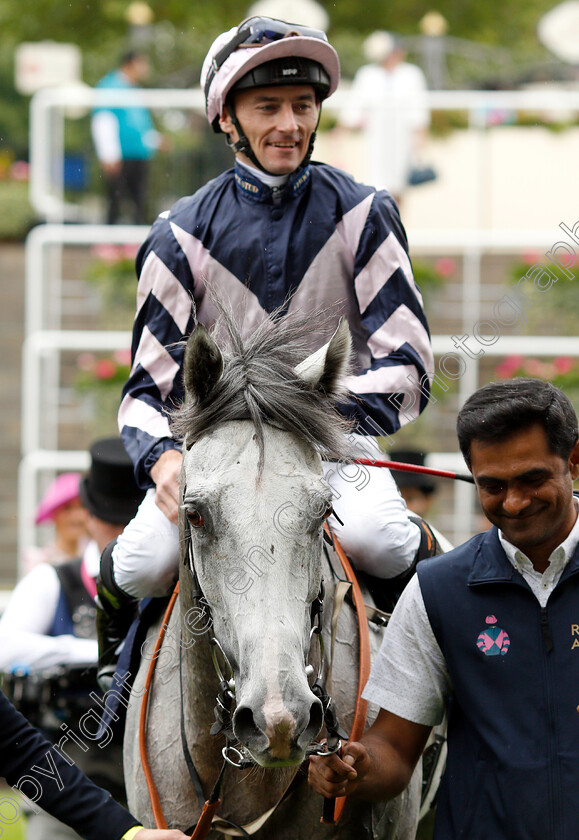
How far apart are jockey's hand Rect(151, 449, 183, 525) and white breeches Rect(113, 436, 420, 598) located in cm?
12

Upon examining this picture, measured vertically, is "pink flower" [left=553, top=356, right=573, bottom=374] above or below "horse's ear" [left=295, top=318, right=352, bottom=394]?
below

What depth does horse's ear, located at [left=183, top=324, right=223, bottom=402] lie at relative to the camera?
2.70 meters

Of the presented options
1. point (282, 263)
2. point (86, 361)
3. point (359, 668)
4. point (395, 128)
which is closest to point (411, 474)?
point (282, 263)

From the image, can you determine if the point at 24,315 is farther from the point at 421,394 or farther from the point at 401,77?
the point at 421,394

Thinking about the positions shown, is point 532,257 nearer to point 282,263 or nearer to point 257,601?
point 282,263

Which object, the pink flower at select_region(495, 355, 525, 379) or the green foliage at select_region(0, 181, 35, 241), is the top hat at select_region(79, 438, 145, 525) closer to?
the pink flower at select_region(495, 355, 525, 379)

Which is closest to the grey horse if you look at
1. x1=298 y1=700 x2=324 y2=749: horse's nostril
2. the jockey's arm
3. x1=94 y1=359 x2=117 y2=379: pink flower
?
x1=298 y1=700 x2=324 y2=749: horse's nostril

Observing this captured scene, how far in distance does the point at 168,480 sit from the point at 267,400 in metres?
0.53

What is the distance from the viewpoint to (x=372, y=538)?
3275mm

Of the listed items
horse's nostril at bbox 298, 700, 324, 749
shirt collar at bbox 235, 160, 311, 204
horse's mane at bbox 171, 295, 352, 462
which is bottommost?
horse's nostril at bbox 298, 700, 324, 749

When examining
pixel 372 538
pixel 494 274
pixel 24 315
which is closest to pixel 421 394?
pixel 372 538

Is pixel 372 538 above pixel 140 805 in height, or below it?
above

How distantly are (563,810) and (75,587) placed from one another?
10.1ft

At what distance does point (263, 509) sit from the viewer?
252 cm
